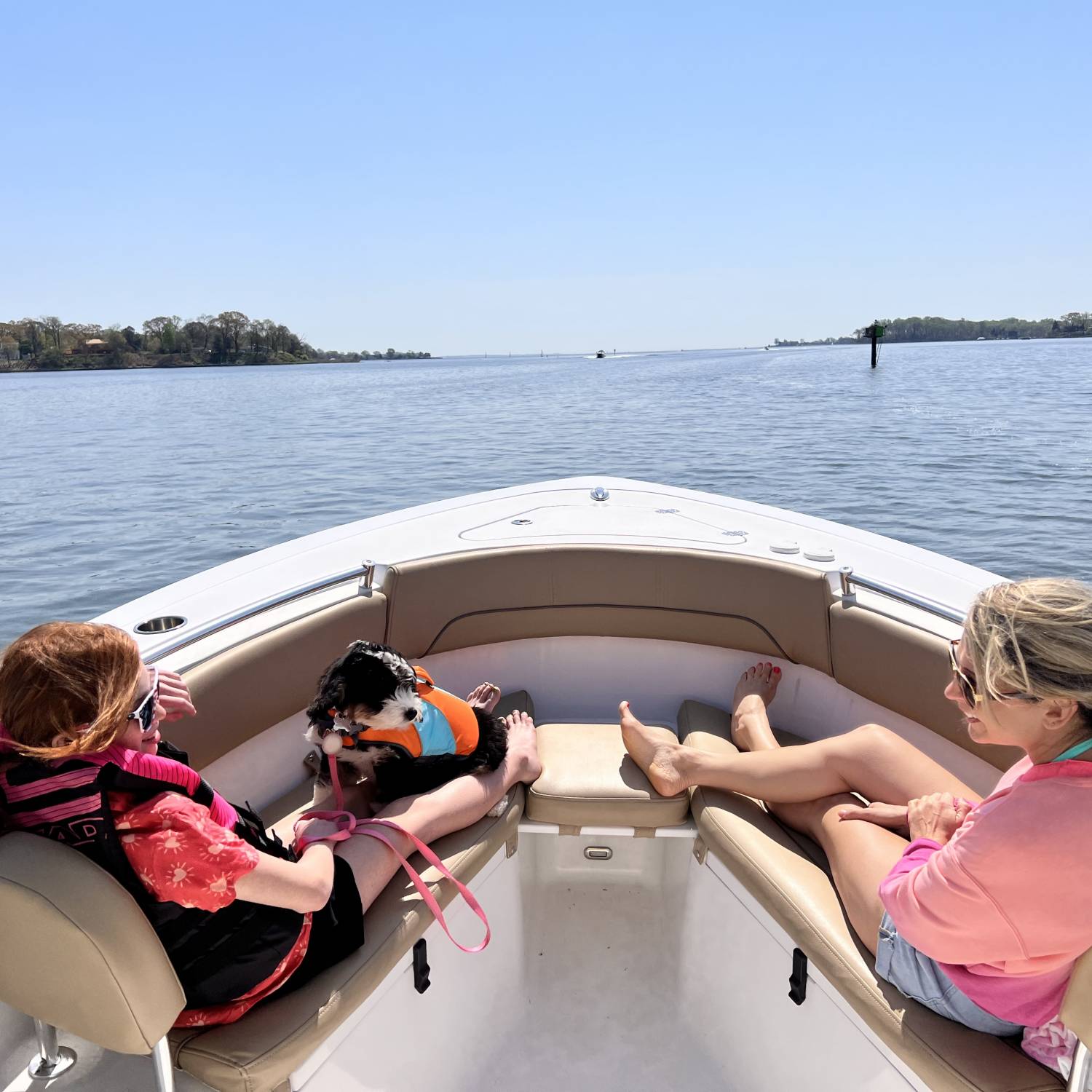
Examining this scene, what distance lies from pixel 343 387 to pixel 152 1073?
3261 cm

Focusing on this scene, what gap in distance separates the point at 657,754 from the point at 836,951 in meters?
0.60

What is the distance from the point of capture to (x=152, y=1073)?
1.14 metres

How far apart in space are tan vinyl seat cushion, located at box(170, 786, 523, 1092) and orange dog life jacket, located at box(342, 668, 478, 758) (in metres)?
0.24

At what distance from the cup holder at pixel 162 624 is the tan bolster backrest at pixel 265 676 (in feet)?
0.68

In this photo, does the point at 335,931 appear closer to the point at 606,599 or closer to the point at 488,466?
the point at 606,599

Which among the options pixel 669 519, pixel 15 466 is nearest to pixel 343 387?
pixel 15 466

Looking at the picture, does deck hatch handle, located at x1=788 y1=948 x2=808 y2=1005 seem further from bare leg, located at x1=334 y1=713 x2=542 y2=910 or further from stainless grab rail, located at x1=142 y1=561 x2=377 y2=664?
stainless grab rail, located at x1=142 y1=561 x2=377 y2=664

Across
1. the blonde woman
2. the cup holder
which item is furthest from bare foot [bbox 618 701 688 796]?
the cup holder

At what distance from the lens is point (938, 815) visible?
4.47ft

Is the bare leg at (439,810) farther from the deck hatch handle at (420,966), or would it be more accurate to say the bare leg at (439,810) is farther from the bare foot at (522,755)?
the deck hatch handle at (420,966)

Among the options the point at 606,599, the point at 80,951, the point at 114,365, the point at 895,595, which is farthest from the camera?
the point at 114,365

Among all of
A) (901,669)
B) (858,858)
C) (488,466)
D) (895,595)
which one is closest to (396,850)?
(858,858)

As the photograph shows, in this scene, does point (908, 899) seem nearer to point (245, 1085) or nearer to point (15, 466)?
point (245, 1085)

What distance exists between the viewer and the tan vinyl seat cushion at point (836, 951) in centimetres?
110
